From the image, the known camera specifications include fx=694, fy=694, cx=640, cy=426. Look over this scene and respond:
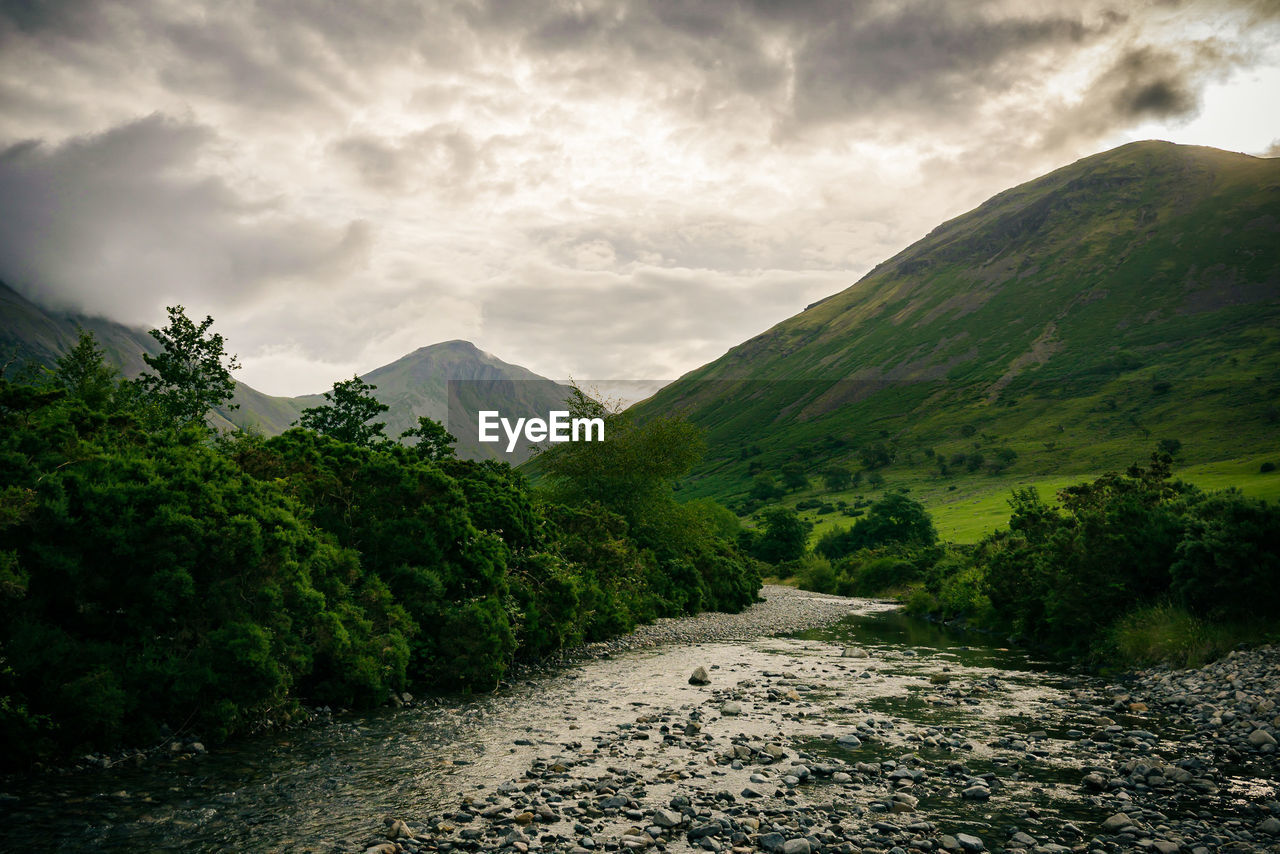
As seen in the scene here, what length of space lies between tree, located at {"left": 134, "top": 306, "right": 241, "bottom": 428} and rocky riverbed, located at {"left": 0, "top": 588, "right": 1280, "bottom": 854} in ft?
140

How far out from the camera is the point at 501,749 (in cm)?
1825

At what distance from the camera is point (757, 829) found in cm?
1262

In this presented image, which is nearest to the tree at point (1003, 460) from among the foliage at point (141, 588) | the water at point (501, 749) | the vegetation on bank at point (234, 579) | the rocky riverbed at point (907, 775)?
the water at point (501, 749)

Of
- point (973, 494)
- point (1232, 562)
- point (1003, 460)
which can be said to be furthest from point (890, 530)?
point (1232, 562)

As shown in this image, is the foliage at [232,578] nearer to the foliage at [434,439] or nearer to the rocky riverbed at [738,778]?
the rocky riverbed at [738,778]

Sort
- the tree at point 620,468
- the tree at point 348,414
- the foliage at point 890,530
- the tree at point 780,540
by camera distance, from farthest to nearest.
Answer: the tree at point 780,540 → the foliage at point 890,530 → the tree at point 620,468 → the tree at point 348,414

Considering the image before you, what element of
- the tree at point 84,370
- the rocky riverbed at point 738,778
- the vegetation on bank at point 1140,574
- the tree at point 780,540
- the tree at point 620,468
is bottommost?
the tree at point 780,540

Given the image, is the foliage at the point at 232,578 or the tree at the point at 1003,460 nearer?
the foliage at the point at 232,578

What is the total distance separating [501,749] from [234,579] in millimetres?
8564

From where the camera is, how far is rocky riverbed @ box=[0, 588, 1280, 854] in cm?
1216

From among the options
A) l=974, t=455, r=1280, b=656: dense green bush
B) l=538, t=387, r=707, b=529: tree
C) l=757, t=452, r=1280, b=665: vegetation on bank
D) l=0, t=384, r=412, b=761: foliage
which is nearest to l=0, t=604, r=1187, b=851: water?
l=0, t=384, r=412, b=761: foliage

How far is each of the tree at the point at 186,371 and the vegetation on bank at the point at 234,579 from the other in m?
27.6

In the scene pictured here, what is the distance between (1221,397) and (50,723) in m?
Answer: 243

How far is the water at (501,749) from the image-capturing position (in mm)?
12750
